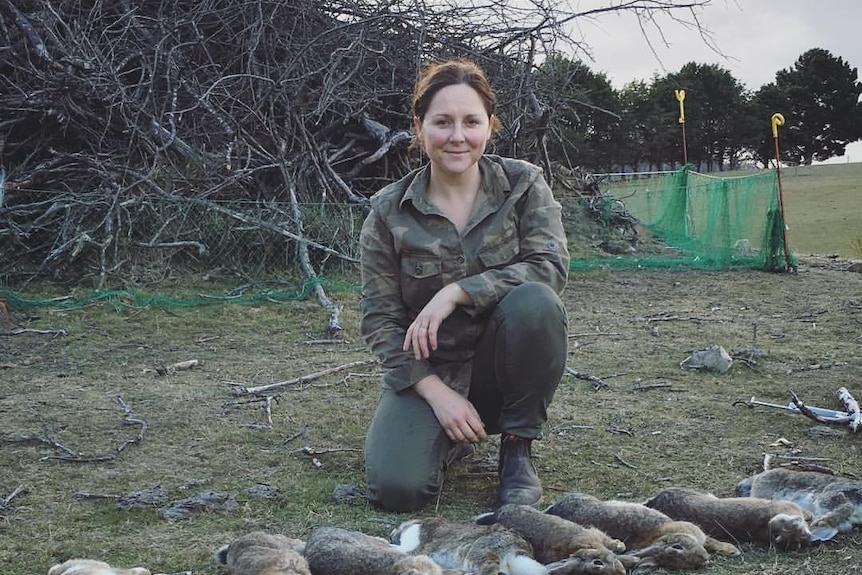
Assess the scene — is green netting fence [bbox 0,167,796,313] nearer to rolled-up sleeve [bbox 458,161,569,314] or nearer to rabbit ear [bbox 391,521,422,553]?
rolled-up sleeve [bbox 458,161,569,314]

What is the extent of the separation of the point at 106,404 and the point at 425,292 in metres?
1.97

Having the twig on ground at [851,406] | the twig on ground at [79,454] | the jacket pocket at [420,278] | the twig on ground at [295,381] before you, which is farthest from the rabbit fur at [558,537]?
the twig on ground at [295,381]

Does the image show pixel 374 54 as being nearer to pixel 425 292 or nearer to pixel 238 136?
pixel 238 136

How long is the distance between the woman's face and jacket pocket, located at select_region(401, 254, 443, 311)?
Answer: 340 mm

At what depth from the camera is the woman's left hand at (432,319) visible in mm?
2932

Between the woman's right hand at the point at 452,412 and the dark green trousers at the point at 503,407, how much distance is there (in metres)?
0.05

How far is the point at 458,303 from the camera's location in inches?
119

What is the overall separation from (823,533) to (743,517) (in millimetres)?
210

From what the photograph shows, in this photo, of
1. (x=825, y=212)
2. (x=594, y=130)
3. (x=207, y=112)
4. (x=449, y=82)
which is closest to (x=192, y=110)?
(x=207, y=112)

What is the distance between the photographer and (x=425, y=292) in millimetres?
3174

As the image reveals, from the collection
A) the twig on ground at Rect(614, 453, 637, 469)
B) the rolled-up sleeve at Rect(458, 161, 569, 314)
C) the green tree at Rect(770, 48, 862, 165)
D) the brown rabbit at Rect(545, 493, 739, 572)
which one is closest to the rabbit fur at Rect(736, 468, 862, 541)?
the brown rabbit at Rect(545, 493, 739, 572)

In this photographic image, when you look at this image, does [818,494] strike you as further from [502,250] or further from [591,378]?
[591,378]

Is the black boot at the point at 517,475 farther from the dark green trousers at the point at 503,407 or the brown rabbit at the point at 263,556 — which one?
the brown rabbit at the point at 263,556

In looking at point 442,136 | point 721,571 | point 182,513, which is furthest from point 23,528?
point 721,571
